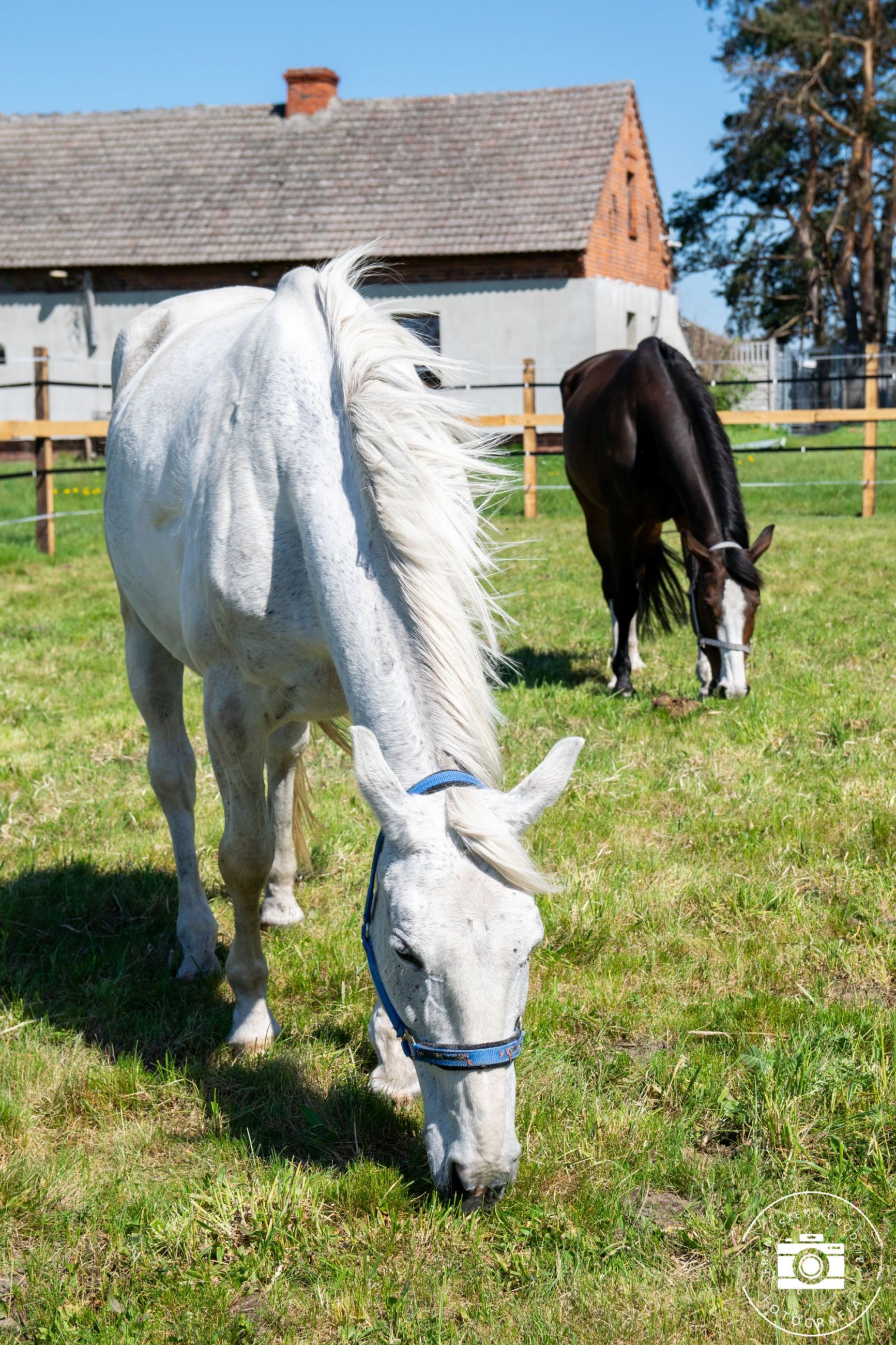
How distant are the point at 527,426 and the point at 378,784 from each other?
42.8ft

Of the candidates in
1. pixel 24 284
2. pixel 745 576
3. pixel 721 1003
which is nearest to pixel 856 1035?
pixel 721 1003

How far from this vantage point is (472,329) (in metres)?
22.7

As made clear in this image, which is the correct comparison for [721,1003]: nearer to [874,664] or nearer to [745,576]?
[745,576]

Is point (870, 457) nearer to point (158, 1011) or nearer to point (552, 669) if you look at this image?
point (552, 669)

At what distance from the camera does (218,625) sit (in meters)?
2.95

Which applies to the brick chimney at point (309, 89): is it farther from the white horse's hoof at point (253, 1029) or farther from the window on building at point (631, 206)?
the white horse's hoof at point (253, 1029)

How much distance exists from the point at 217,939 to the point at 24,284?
23.4 meters

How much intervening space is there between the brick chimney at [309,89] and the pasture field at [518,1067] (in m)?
22.4

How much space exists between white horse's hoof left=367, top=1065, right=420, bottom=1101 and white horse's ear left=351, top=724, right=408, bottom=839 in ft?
3.13

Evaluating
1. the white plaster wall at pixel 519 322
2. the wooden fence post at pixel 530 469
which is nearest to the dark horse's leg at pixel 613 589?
the wooden fence post at pixel 530 469

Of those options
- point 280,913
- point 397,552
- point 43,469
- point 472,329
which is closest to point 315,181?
point 472,329

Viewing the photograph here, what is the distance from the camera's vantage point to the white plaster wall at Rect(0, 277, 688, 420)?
73.0 feet

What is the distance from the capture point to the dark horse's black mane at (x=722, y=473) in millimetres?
5918

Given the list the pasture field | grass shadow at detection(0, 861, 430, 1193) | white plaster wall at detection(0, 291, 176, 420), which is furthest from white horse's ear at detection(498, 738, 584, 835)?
white plaster wall at detection(0, 291, 176, 420)
